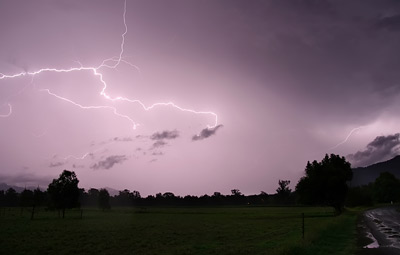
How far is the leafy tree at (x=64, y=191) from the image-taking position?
70.1 meters

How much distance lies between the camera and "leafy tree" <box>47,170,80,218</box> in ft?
230

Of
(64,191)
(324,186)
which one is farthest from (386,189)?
(64,191)

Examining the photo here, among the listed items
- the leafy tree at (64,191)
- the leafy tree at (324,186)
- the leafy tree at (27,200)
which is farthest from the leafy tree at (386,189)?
the leafy tree at (27,200)

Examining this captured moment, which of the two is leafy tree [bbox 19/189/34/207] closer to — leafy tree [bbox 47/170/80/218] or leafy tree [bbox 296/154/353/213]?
leafy tree [bbox 47/170/80/218]

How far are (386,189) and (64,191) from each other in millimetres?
140540

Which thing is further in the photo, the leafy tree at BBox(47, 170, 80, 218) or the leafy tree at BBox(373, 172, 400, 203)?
the leafy tree at BBox(373, 172, 400, 203)

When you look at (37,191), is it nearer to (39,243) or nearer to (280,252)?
(39,243)

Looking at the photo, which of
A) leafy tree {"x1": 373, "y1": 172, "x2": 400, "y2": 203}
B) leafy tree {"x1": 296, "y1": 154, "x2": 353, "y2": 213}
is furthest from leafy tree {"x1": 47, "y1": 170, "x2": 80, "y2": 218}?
leafy tree {"x1": 373, "y1": 172, "x2": 400, "y2": 203}

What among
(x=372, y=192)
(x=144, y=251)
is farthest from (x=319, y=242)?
(x=372, y=192)

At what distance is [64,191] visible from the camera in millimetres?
71062

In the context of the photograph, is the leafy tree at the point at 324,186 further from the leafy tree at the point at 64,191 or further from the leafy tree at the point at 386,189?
the leafy tree at the point at 386,189

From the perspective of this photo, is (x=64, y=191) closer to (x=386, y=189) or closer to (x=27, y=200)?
(x=27, y=200)

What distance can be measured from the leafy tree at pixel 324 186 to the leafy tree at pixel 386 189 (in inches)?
3544

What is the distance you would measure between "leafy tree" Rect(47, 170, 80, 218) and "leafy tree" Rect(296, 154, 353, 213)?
50047 millimetres
